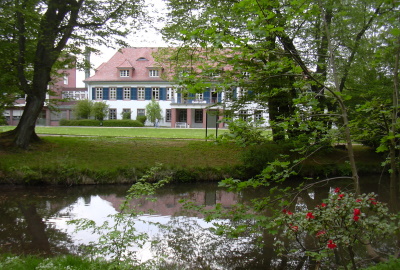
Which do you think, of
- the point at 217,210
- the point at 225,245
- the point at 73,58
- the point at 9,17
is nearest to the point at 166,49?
the point at 73,58

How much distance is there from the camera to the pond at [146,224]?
5611 millimetres

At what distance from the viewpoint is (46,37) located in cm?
1219

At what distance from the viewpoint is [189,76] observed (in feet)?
11.2

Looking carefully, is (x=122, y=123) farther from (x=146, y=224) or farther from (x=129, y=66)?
(x=146, y=224)

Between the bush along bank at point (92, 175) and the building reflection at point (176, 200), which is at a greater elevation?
the bush along bank at point (92, 175)

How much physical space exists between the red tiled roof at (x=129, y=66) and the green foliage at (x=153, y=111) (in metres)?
3.88

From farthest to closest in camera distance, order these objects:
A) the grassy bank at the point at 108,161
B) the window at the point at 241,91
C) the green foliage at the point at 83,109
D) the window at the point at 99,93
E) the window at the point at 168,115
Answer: the window at the point at 99,93 < the window at the point at 168,115 < the green foliage at the point at 83,109 < the grassy bank at the point at 108,161 < the window at the point at 241,91

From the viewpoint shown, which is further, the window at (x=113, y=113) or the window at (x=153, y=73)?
the window at (x=113, y=113)

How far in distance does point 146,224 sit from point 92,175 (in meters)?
4.83

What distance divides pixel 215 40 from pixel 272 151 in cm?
1019

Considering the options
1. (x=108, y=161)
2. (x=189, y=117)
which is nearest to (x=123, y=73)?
(x=189, y=117)

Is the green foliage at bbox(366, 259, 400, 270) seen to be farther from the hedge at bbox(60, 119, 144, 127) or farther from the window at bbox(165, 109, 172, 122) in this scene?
the window at bbox(165, 109, 172, 122)

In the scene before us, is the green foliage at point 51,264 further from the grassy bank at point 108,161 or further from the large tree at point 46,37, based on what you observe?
the large tree at point 46,37

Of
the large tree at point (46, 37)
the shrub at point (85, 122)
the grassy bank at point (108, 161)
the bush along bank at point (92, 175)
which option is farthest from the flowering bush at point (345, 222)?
the shrub at point (85, 122)
